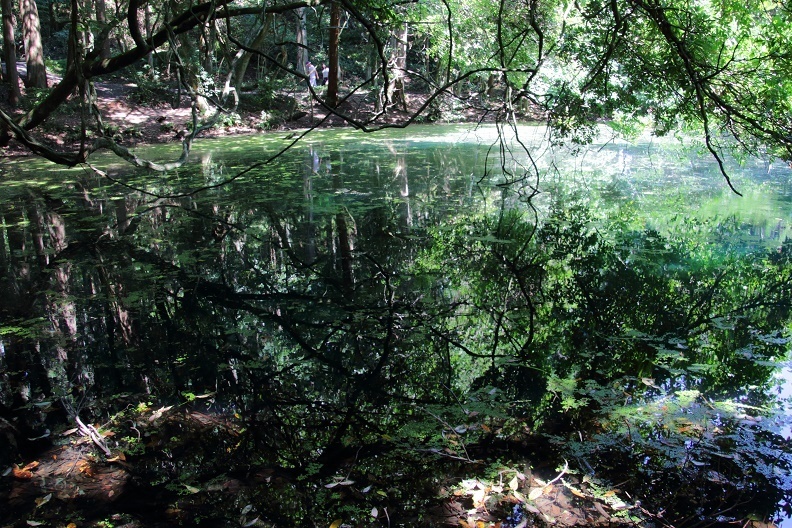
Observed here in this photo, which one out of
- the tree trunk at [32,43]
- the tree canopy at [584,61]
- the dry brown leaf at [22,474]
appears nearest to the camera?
the dry brown leaf at [22,474]

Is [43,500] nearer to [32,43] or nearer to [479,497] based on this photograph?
[479,497]

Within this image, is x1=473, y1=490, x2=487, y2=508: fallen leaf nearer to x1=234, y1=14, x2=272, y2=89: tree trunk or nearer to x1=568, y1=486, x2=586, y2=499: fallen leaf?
x1=568, y1=486, x2=586, y2=499: fallen leaf

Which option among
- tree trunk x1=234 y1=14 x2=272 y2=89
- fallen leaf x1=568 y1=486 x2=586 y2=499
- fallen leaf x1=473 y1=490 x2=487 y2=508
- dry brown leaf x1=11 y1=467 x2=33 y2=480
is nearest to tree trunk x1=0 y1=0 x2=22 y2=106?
tree trunk x1=234 y1=14 x2=272 y2=89

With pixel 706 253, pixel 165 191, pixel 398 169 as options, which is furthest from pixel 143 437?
pixel 398 169

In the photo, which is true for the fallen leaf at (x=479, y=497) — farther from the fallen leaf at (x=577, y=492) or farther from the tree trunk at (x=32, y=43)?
the tree trunk at (x=32, y=43)

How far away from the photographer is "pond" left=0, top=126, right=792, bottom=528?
2.39 m

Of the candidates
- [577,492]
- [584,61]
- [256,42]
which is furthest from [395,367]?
[256,42]

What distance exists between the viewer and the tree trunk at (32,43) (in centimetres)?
1424

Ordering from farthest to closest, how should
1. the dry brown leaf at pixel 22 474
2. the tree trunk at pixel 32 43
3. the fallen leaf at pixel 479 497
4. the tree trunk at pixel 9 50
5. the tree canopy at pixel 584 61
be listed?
the tree trunk at pixel 32 43 < the tree trunk at pixel 9 50 < the tree canopy at pixel 584 61 < the dry brown leaf at pixel 22 474 < the fallen leaf at pixel 479 497

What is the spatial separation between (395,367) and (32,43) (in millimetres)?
15283

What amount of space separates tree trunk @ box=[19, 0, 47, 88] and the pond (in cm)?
928

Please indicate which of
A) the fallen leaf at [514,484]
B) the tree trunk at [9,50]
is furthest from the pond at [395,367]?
the tree trunk at [9,50]

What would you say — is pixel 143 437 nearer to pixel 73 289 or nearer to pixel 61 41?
pixel 73 289

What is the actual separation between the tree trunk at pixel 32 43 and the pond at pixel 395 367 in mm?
9277
